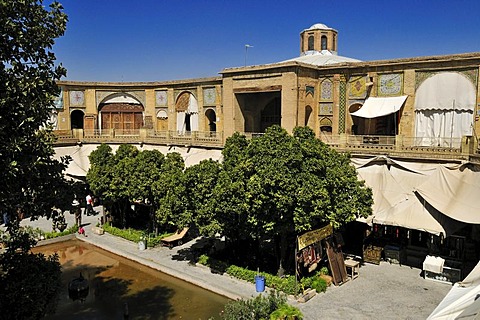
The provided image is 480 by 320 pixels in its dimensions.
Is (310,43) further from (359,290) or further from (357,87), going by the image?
(359,290)

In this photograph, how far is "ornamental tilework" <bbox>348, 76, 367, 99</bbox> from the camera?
20812mm

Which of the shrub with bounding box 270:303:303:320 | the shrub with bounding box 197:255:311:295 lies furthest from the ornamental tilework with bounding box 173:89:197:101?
the shrub with bounding box 270:303:303:320

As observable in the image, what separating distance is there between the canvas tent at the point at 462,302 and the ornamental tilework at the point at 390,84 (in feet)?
35.6

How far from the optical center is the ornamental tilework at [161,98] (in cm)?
3044

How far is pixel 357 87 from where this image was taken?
21.1m

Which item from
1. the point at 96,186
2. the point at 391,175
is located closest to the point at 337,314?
the point at 391,175

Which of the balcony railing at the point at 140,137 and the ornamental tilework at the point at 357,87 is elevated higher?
the ornamental tilework at the point at 357,87

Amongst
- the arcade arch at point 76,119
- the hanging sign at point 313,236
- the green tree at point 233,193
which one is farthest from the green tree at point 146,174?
the arcade arch at point 76,119

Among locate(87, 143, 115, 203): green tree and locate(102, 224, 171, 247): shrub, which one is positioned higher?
locate(87, 143, 115, 203): green tree

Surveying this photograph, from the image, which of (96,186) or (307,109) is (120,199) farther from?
(307,109)

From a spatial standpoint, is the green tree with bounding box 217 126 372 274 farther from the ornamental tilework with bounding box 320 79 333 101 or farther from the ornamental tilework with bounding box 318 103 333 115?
the ornamental tilework with bounding box 320 79 333 101

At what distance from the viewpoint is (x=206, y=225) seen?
1438cm

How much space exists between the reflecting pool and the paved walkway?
15.9 inches

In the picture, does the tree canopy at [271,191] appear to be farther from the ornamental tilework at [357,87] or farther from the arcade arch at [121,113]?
the arcade arch at [121,113]
